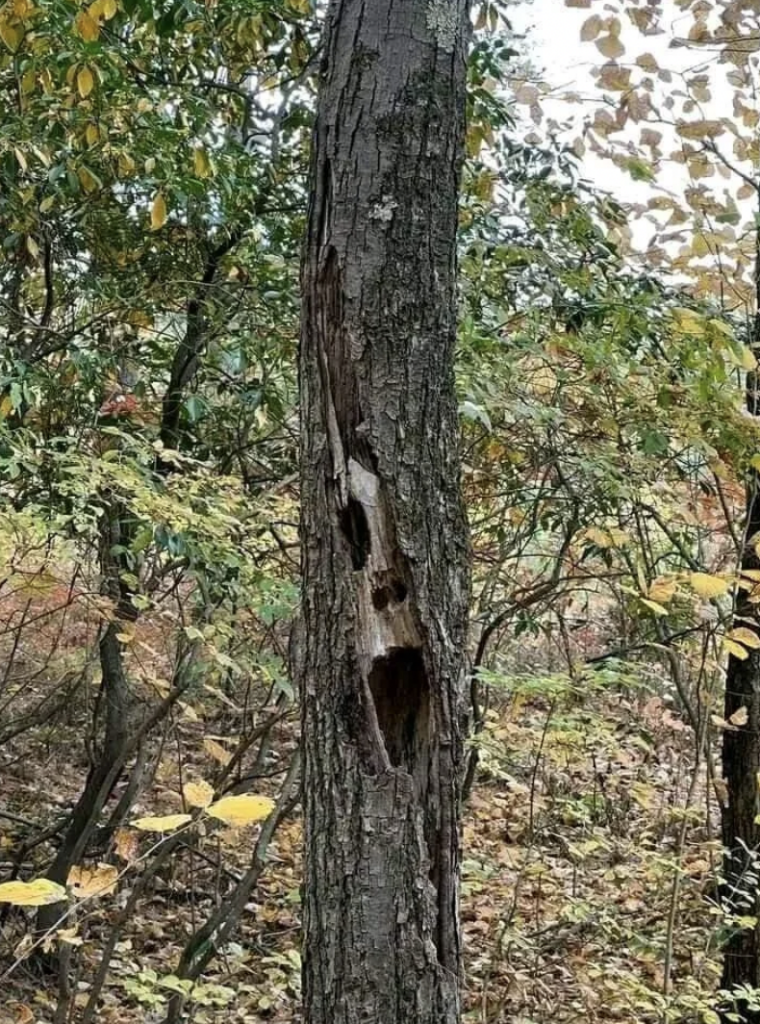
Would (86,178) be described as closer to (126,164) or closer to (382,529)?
(126,164)

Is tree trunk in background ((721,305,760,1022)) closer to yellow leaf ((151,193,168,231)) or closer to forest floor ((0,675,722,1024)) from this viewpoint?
forest floor ((0,675,722,1024))

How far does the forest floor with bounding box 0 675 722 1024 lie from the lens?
344 centimetres

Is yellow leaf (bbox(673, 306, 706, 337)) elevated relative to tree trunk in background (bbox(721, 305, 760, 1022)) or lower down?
elevated

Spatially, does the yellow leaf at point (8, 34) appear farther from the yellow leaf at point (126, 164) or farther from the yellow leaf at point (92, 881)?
the yellow leaf at point (92, 881)

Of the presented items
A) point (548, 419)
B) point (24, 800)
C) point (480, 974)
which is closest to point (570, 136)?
point (548, 419)

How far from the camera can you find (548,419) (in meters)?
3.18

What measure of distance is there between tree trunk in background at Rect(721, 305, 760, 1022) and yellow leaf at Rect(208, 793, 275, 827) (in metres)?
2.73

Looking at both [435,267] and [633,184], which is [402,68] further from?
[633,184]

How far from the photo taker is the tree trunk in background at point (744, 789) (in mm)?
3547

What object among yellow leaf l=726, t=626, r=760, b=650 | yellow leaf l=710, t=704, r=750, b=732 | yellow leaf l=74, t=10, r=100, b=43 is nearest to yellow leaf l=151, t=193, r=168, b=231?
yellow leaf l=74, t=10, r=100, b=43

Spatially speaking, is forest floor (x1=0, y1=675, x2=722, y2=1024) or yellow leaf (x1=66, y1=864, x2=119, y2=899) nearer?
yellow leaf (x1=66, y1=864, x2=119, y2=899)

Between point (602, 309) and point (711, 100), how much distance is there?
1.04m

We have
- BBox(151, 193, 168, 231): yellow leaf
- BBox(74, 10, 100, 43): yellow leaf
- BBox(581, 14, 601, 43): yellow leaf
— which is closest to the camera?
BBox(74, 10, 100, 43): yellow leaf

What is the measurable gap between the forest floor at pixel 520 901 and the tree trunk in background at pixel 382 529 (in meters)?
1.67
